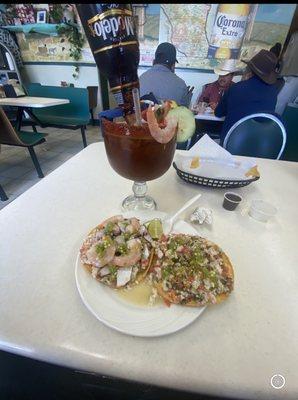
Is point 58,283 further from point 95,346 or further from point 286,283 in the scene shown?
point 286,283

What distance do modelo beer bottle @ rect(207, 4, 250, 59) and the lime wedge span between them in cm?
347

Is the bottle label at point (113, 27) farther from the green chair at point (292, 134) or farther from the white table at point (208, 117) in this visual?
the green chair at point (292, 134)

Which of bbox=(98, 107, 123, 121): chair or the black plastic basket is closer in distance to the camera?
bbox=(98, 107, 123, 121): chair

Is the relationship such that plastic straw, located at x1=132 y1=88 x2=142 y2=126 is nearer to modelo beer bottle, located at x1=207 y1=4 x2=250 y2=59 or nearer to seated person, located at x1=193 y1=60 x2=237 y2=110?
seated person, located at x1=193 y1=60 x2=237 y2=110

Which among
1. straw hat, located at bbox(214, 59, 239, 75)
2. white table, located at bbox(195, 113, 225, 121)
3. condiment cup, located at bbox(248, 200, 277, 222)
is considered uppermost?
condiment cup, located at bbox(248, 200, 277, 222)

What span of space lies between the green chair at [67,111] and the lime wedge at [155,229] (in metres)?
2.48

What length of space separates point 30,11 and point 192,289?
497 centimetres

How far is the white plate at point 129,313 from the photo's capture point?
11.7 inches

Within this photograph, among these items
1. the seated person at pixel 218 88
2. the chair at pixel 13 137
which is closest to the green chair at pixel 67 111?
the chair at pixel 13 137

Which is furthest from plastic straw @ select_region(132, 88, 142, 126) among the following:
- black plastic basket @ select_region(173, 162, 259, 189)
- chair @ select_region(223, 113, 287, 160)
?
chair @ select_region(223, 113, 287, 160)

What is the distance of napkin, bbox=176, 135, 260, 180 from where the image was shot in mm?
685

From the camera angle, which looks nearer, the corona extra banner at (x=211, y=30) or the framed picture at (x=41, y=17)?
the corona extra banner at (x=211, y=30)

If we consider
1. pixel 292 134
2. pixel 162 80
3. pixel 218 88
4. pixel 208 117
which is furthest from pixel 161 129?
pixel 218 88

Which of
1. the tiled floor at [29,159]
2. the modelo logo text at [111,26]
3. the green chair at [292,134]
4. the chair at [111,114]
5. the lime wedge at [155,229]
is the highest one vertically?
the modelo logo text at [111,26]
